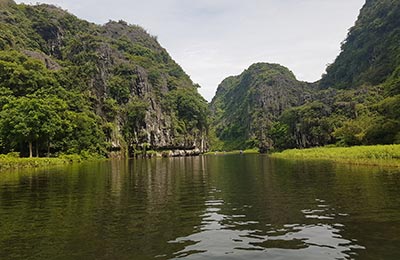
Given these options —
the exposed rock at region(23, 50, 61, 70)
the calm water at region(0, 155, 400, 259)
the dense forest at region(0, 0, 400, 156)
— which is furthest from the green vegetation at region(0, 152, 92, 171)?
the exposed rock at region(23, 50, 61, 70)

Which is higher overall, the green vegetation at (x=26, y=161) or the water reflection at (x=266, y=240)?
the green vegetation at (x=26, y=161)

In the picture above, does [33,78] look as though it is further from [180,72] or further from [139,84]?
[180,72]

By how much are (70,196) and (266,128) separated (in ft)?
479

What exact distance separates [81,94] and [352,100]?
248 ft

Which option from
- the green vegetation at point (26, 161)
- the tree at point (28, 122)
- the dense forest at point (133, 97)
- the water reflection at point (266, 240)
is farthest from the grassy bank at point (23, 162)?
the water reflection at point (266, 240)

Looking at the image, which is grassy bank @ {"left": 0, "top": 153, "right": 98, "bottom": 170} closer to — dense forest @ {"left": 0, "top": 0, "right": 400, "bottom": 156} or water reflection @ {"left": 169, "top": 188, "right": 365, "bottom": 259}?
dense forest @ {"left": 0, "top": 0, "right": 400, "bottom": 156}

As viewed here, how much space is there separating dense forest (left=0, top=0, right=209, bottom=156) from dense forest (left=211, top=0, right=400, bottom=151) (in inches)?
1481

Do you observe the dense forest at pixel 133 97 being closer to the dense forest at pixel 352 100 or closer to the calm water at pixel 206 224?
the dense forest at pixel 352 100

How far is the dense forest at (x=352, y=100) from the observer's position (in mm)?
69375

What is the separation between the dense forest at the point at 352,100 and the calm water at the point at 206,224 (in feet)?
145

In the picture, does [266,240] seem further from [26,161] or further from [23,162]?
[26,161]

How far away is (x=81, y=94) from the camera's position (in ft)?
334

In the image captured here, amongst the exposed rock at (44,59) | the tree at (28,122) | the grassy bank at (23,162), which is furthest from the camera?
the exposed rock at (44,59)

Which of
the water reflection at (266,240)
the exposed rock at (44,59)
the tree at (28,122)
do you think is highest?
the exposed rock at (44,59)
